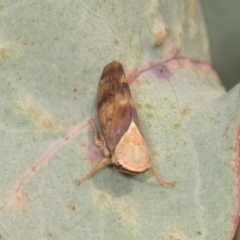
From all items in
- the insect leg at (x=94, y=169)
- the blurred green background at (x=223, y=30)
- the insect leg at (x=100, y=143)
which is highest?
the insect leg at (x=100, y=143)

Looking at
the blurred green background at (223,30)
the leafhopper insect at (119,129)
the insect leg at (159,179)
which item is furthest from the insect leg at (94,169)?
the blurred green background at (223,30)

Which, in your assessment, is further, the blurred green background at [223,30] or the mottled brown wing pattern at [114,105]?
the blurred green background at [223,30]

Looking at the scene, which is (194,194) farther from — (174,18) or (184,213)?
(174,18)

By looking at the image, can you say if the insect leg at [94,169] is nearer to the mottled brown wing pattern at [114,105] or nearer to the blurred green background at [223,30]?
the mottled brown wing pattern at [114,105]

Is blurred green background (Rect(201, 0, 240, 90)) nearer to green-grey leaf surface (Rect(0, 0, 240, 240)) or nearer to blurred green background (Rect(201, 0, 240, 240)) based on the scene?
blurred green background (Rect(201, 0, 240, 240))

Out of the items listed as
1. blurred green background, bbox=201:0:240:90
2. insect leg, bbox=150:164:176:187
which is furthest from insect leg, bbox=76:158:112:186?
blurred green background, bbox=201:0:240:90

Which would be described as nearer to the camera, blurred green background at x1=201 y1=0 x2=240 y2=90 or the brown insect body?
the brown insect body

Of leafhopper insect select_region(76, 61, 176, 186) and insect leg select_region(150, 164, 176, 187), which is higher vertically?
leafhopper insect select_region(76, 61, 176, 186)

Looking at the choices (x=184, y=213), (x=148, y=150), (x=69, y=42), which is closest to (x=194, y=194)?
(x=184, y=213)
